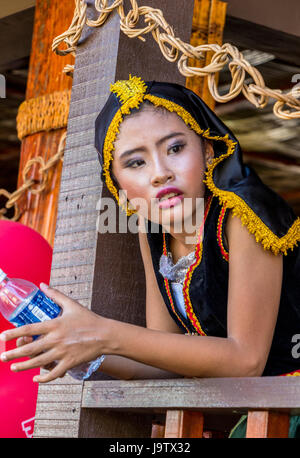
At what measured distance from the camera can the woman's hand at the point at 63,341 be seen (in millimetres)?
1244

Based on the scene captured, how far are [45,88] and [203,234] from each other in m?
1.76

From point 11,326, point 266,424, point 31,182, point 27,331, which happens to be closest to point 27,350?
point 27,331

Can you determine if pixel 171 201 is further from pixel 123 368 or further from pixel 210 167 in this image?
pixel 123 368

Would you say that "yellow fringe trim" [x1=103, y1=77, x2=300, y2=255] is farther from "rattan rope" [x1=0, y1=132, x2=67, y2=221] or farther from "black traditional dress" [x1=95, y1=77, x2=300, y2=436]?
"rattan rope" [x1=0, y1=132, x2=67, y2=221]

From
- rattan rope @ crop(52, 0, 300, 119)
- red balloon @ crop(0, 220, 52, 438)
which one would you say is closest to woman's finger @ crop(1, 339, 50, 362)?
rattan rope @ crop(52, 0, 300, 119)

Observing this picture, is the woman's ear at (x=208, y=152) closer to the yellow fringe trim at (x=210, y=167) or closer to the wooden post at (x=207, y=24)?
the yellow fringe trim at (x=210, y=167)

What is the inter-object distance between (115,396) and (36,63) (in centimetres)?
209

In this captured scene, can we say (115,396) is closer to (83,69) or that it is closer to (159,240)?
(159,240)

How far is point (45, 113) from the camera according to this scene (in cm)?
312

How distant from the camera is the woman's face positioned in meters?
1.52

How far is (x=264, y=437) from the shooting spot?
1.22 m

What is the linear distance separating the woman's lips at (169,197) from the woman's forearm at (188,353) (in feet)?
0.90

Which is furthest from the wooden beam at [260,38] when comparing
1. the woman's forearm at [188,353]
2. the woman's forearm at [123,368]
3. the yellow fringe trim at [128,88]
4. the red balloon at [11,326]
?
the woman's forearm at [188,353]
